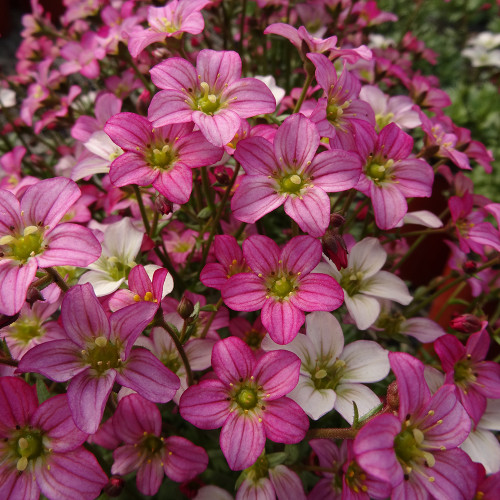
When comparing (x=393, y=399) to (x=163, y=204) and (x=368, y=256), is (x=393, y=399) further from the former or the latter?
(x=163, y=204)

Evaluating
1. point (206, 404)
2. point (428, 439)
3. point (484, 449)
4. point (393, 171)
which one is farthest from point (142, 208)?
point (484, 449)

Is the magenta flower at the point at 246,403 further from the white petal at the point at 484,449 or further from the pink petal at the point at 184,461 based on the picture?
the white petal at the point at 484,449

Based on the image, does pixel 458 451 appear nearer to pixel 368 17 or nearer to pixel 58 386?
pixel 58 386

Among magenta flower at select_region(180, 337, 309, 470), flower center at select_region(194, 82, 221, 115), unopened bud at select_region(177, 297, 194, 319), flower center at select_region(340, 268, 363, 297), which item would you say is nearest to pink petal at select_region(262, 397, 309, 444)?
magenta flower at select_region(180, 337, 309, 470)

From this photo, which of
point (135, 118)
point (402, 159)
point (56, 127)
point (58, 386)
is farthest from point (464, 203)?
point (56, 127)

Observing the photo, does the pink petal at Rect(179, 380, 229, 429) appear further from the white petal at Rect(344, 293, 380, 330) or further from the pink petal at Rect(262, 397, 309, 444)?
the white petal at Rect(344, 293, 380, 330)
